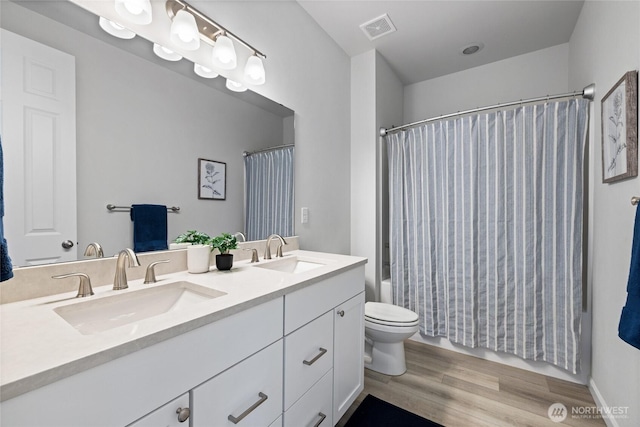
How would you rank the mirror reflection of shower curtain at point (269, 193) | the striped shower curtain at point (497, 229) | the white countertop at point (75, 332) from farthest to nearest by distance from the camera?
the striped shower curtain at point (497, 229) → the mirror reflection of shower curtain at point (269, 193) → the white countertop at point (75, 332)

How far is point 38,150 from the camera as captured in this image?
35.2 inches

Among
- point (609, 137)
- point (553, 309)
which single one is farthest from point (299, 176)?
point (553, 309)

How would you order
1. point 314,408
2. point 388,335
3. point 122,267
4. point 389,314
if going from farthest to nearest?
1. point 389,314
2. point 388,335
3. point 314,408
4. point 122,267

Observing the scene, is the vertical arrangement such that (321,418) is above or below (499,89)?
below

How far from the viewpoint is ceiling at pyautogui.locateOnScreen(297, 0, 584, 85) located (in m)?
1.92

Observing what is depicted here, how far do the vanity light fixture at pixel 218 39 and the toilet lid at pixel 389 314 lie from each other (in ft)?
5.54

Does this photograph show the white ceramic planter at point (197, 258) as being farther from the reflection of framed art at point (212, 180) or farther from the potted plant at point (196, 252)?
the reflection of framed art at point (212, 180)

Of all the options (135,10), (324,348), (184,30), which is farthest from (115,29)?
(324,348)

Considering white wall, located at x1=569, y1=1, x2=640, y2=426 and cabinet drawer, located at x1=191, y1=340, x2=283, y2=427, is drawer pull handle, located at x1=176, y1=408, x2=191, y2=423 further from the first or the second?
white wall, located at x1=569, y1=1, x2=640, y2=426

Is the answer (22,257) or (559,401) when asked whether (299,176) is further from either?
(559,401)

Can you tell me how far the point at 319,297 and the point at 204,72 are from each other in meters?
1.22

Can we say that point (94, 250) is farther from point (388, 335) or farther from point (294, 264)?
point (388, 335)

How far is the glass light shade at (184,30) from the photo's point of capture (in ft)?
3.91

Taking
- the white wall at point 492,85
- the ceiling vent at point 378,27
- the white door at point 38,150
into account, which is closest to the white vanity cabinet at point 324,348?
the white door at point 38,150
